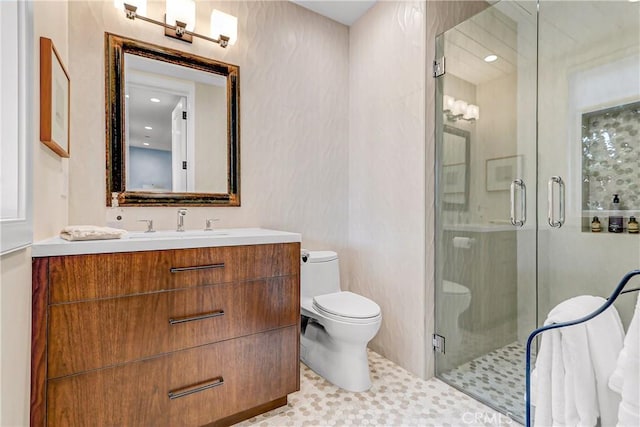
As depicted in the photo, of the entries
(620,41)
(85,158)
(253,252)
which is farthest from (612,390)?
(85,158)

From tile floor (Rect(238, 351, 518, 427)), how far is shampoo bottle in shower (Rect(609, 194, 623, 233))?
1042 millimetres

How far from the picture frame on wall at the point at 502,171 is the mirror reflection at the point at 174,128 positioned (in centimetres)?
162

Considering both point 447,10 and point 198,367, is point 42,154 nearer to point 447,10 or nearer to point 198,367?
point 198,367

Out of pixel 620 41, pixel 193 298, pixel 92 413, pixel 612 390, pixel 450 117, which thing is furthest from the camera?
pixel 450 117

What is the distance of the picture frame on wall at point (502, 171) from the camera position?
1775mm

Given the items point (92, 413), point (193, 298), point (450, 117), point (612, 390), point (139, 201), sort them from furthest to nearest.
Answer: point (450, 117), point (139, 201), point (193, 298), point (92, 413), point (612, 390)

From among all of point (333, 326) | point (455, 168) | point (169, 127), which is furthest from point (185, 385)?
point (455, 168)

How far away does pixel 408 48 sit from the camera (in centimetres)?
203

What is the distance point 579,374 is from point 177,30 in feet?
7.58

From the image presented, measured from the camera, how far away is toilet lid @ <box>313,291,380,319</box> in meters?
1.73

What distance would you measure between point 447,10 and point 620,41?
969 mm

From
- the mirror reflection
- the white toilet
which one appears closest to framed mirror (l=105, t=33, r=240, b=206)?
the mirror reflection

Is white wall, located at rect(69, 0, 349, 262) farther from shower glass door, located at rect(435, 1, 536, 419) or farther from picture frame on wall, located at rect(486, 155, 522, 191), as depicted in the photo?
picture frame on wall, located at rect(486, 155, 522, 191)

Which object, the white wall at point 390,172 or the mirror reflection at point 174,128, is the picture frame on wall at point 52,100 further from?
the white wall at point 390,172
